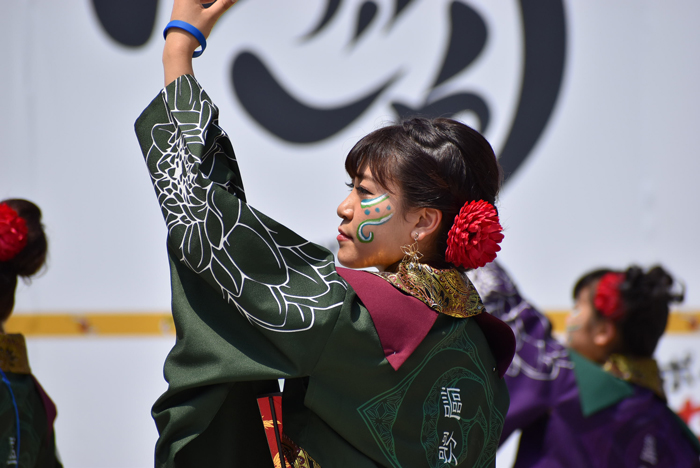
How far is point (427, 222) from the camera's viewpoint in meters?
0.88

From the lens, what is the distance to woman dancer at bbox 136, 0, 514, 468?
743 mm

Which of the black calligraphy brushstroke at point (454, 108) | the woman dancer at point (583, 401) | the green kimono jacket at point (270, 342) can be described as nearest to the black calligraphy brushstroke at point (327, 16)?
the black calligraphy brushstroke at point (454, 108)

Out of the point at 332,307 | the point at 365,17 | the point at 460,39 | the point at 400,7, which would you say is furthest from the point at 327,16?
the point at 332,307

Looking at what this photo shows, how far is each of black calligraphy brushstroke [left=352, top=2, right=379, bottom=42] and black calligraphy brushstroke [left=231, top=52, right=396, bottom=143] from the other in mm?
209

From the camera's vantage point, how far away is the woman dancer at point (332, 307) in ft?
2.44

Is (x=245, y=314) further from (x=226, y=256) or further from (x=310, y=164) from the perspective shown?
(x=310, y=164)

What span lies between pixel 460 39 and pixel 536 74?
0.35m

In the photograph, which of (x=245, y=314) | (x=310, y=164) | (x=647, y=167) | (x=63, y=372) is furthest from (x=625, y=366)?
(x=63, y=372)

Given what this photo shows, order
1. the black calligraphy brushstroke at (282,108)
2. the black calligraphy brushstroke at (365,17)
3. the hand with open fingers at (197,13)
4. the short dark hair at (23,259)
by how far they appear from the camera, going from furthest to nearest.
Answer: the black calligraphy brushstroke at (365,17) < the black calligraphy brushstroke at (282,108) < the short dark hair at (23,259) < the hand with open fingers at (197,13)

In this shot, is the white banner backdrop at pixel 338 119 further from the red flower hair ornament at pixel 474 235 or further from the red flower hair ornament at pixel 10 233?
the red flower hair ornament at pixel 474 235

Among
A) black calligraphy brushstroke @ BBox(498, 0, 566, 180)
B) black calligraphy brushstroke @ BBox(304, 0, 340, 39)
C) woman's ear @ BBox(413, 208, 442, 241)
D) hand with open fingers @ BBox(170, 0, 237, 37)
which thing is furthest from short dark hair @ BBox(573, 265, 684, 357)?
hand with open fingers @ BBox(170, 0, 237, 37)

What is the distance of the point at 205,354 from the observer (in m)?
0.74

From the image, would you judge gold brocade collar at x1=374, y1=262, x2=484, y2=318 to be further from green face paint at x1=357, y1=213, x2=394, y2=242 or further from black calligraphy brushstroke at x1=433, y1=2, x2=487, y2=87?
black calligraphy brushstroke at x1=433, y1=2, x2=487, y2=87

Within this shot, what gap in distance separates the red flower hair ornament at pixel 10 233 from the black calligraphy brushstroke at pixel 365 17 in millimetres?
1403
